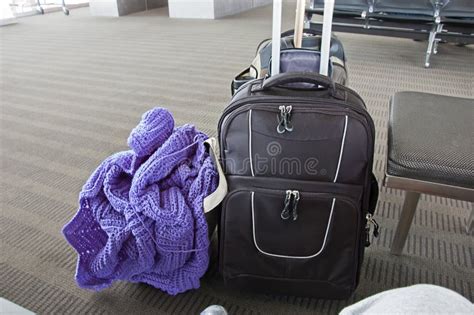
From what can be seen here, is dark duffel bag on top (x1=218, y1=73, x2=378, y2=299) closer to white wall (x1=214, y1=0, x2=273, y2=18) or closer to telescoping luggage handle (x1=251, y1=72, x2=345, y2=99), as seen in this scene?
telescoping luggage handle (x1=251, y1=72, x2=345, y2=99)

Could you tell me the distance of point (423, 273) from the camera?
113cm

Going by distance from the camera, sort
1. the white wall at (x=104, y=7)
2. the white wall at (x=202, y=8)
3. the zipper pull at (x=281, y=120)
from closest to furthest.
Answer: the zipper pull at (x=281, y=120), the white wall at (x=202, y=8), the white wall at (x=104, y=7)

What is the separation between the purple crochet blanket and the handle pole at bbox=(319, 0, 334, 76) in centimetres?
40

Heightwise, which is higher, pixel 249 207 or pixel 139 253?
pixel 249 207

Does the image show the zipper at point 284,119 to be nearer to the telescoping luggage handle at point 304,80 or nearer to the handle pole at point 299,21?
the telescoping luggage handle at point 304,80

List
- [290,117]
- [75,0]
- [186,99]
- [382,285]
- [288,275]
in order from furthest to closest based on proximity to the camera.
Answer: [75,0] → [186,99] → [382,285] → [288,275] → [290,117]

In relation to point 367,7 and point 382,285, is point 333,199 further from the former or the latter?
point 367,7

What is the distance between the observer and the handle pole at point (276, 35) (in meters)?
1.03

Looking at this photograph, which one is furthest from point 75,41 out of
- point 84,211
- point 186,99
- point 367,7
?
point 84,211

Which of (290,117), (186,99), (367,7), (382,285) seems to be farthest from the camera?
(367,7)

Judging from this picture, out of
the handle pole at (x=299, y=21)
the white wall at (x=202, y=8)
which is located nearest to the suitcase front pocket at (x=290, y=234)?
the handle pole at (x=299, y=21)

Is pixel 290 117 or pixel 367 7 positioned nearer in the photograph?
pixel 290 117

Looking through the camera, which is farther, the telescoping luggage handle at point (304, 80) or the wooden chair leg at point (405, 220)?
the wooden chair leg at point (405, 220)

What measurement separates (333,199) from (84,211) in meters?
0.64
